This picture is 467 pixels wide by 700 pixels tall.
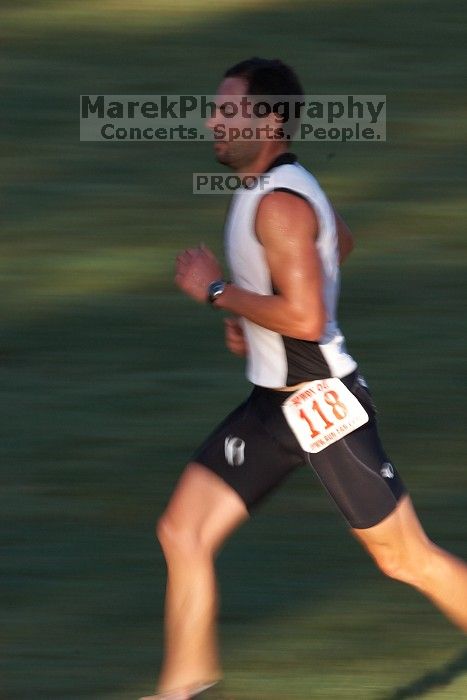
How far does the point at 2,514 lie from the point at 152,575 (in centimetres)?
78

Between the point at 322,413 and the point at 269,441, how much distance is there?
18 centimetres

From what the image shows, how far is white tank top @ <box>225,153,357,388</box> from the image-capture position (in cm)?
392

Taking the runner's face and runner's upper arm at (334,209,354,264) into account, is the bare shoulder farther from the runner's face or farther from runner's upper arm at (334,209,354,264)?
runner's upper arm at (334,209,354,264)

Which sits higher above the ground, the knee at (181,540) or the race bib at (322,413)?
the race bib at (322,413)

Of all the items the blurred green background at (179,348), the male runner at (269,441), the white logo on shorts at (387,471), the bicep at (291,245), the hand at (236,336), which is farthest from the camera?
the blurred green background at (179,348)

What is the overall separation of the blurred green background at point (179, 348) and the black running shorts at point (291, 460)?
731 millimetres

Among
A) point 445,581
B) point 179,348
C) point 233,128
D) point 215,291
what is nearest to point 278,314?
point 215,291

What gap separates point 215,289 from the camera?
4004mm

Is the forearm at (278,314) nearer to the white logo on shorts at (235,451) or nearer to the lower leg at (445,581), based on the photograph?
the white logo on shorts at (235,451)

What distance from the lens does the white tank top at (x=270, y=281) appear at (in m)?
3.92

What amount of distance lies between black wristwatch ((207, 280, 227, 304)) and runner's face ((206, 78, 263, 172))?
1.06ft

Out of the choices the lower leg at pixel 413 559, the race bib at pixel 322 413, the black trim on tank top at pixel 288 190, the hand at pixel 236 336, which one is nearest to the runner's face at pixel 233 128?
the black trim on tank top at pixel 288 190

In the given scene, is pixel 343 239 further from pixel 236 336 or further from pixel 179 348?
pixel 179 348

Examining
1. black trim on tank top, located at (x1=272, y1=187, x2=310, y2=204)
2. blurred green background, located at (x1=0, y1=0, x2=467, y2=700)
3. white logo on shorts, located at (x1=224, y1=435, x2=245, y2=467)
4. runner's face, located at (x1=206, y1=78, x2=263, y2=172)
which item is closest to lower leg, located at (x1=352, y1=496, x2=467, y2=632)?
white logo on shorts, located at (x1=224, y1=435, x2=245, y2=467)
